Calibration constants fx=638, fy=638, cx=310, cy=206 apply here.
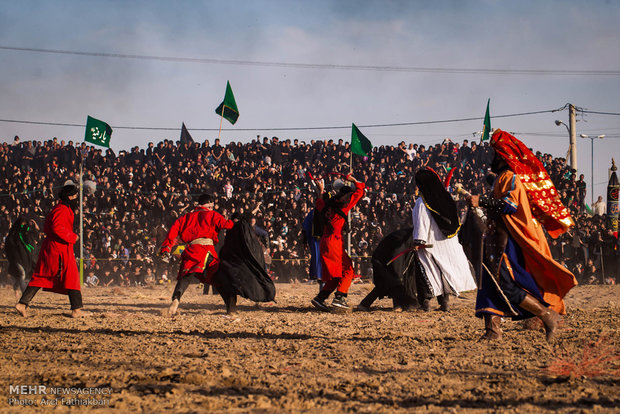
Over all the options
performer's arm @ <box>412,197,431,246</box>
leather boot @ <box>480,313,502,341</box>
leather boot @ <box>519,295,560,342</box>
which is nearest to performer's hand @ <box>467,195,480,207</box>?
leather boot @ <box>519,295,560,342</box>

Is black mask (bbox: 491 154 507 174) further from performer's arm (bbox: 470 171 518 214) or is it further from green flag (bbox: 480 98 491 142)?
green flag (bbox: 480 98 491 142)

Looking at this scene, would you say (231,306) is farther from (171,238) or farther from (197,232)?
(171,238)

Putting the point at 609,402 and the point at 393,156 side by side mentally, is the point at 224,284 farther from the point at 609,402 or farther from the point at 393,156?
the point at 393,156

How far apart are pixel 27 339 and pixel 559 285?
17.4ft

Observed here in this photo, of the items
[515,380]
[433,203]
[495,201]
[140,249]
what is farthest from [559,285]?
[140,249]

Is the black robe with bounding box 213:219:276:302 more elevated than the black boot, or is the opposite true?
the black robe with bounding box 213:219:276:302

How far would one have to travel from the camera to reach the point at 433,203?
898cm

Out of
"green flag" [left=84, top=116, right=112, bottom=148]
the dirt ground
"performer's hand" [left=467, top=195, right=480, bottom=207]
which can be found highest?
"green flag" [left=84, top=116, right=112, bottom=148]

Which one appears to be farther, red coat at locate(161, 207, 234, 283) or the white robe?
the white robe

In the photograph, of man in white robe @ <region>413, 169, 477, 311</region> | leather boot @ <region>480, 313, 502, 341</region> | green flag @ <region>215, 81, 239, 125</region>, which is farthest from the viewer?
green flag @ <region>215, 81, 239, 125</region>

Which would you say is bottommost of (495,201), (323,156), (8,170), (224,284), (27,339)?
(27,339)

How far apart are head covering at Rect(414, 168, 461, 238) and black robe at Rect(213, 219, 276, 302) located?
99.9 inches

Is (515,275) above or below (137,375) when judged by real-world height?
above

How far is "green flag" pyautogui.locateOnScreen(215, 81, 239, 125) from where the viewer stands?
22297 millimetres
